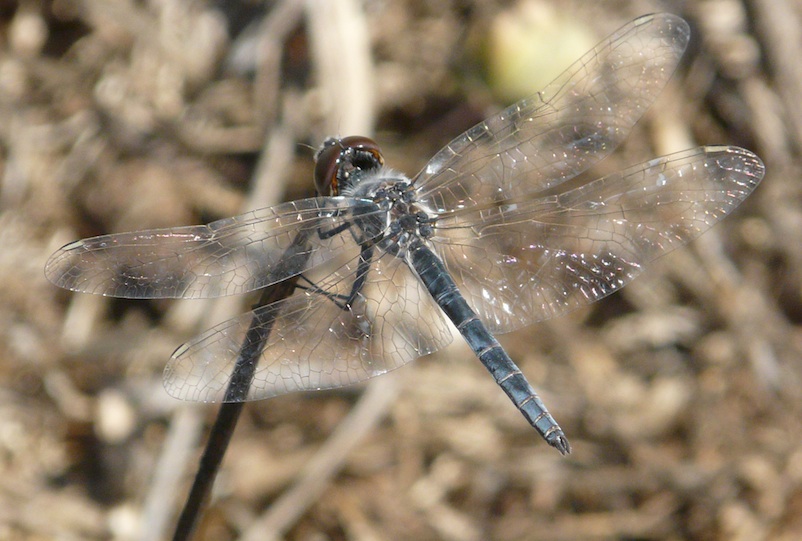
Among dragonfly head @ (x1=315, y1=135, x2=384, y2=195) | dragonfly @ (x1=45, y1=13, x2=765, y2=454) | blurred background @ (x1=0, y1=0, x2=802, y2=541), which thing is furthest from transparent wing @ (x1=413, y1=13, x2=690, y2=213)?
blurred background @ (x1=0, y1=0, x2=802, y2=541)

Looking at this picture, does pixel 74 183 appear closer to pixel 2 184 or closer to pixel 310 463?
pixel 2 184

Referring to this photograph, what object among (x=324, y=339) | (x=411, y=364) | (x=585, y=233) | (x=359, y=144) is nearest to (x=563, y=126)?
(x=585, y=233)

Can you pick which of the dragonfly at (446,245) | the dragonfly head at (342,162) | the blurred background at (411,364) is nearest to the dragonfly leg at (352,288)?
the dragonfly at (446,245)

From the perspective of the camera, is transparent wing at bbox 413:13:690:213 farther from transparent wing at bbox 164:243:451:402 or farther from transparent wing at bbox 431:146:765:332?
transparent wing at bbox 164:243:451:402

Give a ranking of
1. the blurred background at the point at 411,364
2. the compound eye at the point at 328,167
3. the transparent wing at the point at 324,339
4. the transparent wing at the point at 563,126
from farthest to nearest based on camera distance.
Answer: the blurred background at the point at 411,364
the transparent wing at the point at 563,126
the compound eye at the point at 328,167
the transparent wing at the point at 324,339

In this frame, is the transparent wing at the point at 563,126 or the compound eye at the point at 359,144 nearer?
the compound eye at the point at 359,144

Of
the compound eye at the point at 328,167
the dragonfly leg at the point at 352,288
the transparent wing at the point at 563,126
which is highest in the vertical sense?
the compound eye at the point at 328,167

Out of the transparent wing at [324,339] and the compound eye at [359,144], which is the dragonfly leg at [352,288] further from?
the compound eye at [359,144]
